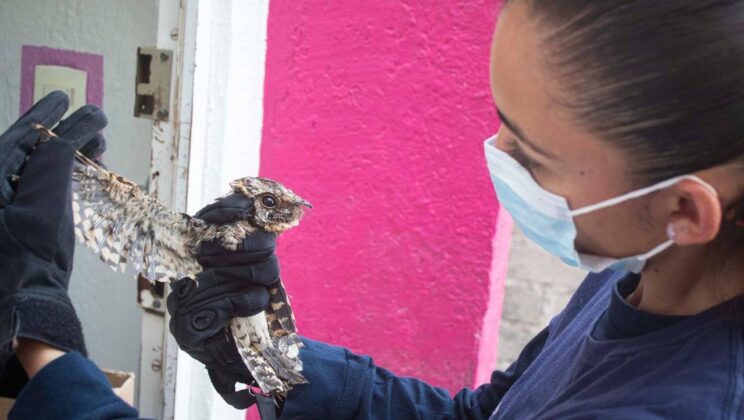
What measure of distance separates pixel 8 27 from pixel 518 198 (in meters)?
2.04

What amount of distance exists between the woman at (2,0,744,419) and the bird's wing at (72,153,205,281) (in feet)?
2.25

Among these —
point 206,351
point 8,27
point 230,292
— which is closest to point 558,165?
point 230,292

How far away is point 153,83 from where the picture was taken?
6.76ft

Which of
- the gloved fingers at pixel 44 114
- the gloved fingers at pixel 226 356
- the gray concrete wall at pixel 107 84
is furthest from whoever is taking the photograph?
the gray concrete wall at pixel 107 84

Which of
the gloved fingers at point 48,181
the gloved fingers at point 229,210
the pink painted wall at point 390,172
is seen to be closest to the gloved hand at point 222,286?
the gloved fingers at point 229,210

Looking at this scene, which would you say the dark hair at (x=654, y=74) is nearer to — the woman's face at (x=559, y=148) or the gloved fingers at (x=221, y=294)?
the woman's face at (x=559, y=148)

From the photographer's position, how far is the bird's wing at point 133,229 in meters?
1.38

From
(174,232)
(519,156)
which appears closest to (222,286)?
(174,232)

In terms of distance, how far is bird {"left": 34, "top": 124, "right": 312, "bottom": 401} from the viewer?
139 centimetres

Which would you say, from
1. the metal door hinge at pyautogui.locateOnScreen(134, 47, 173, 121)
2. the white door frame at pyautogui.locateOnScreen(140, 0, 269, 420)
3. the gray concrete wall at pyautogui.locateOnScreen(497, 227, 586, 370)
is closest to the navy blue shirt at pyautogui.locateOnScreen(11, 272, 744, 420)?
the white door frame at pyautogui.locateOnScreen(140, 0, 269, 420)

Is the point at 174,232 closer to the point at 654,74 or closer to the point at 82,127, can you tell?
the point at 82,127

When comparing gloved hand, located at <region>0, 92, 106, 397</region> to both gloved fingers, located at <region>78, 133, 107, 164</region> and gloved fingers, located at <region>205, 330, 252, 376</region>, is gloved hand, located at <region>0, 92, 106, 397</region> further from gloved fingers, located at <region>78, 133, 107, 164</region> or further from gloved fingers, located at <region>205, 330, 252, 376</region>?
gloved fingers, located at <region>205, 330, 252, 376</region>

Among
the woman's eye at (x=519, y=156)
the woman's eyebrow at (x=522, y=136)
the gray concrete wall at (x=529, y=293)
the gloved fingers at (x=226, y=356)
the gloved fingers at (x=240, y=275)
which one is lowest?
the gray concrete wall at (x=529, y=293)

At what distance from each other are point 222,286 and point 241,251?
3.5 inches
